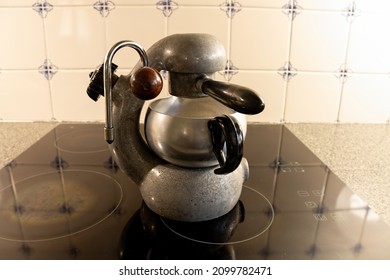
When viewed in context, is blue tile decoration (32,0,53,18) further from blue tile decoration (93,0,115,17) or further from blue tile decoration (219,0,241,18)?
blue tile decoration (219,0,241,18)

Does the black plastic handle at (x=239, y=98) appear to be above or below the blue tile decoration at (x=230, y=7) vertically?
below

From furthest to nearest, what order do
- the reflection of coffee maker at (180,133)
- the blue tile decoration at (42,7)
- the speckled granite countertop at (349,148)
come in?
the blue tile decoration at (42,7) → the speckled granite countertop at (349,148) → the reflection of coffee maker at (180,133)

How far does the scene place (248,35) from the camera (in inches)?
34.0

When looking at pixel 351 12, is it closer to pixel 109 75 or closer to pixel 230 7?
pixel 230 7

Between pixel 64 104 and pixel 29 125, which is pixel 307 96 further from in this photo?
pixel 29 125

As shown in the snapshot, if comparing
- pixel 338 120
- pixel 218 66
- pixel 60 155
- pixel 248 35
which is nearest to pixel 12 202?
pixel 60 155

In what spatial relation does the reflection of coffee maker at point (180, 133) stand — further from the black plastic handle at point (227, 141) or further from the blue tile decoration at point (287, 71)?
the blue tile decoration at point (287, 71)

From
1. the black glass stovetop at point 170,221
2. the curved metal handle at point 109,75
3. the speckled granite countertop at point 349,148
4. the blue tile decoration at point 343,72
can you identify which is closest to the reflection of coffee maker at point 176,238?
the black glass stovetop at point 170,221

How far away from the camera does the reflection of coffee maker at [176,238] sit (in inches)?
16.8

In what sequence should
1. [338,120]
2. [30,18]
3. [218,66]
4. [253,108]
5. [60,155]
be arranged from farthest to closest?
[338,120] → [30,18] → [60,155] → [218,66] → [253,108]

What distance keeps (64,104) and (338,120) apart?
2.53 ft

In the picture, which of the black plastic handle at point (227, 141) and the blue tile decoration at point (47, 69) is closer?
the black plastic handle at point (227, 141)

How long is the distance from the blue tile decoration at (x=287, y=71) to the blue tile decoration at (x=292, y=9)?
0.12 m

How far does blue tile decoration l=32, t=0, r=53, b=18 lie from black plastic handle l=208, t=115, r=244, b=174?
0.63 metres
